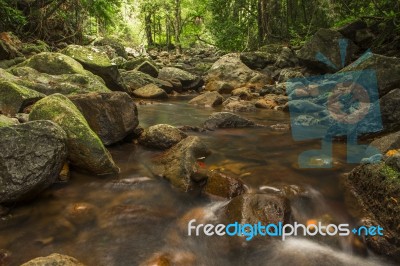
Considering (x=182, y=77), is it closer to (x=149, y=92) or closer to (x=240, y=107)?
(x=149, y=92)

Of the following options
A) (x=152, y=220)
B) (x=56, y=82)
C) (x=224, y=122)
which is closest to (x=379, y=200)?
(x=152, y=220)

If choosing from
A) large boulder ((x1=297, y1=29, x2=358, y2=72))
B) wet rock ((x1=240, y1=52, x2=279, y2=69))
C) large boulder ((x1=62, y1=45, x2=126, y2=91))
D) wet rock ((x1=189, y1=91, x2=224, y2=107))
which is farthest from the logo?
large boulder ((x1=62, y1=45, x2=126, y2=91))

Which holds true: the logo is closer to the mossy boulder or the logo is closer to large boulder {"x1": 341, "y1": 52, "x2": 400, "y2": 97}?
large boulder {"x1": 341, "y1": 52, "x2": 400, "y2": 97}

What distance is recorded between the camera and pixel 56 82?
707 cm

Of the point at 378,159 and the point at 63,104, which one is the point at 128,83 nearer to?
the point at 63,104

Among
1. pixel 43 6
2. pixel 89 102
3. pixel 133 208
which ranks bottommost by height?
pixel 133 208

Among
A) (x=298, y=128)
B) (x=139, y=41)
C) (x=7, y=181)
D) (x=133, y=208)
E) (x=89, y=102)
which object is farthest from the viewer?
(x=139, y=41)

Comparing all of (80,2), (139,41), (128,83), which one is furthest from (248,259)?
(139,41)

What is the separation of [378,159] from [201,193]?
6.88 ft

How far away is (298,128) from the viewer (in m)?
6.97

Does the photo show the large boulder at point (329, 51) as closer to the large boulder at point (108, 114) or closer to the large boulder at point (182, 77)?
the large boulder at point (182, 77)

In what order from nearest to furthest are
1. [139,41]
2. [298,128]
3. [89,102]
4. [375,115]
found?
[89,102]
[375,115]
[298,128]
[139,41]

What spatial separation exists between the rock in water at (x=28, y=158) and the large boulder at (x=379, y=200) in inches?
127

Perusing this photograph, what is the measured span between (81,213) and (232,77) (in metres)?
11.1
